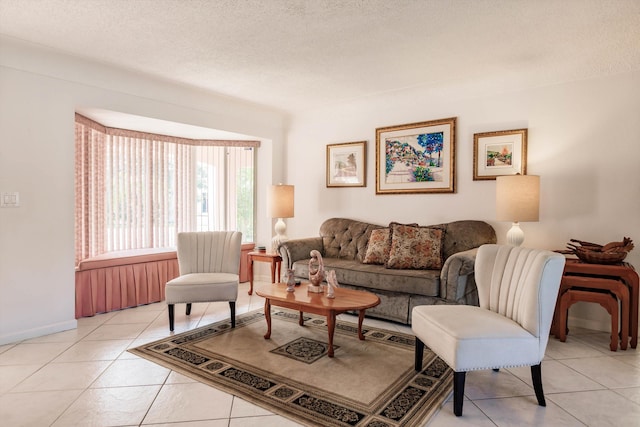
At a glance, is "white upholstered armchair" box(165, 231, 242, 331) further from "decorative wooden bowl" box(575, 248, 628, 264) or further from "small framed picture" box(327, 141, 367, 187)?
"decorative wooden bowl" box(575, 248, 628, 264)

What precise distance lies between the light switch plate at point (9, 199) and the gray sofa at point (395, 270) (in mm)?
2451

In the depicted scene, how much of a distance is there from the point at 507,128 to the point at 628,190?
1.19 meters

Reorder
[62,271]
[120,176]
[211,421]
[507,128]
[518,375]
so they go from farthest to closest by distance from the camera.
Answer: [120,176] → [507,128] → [62,271] → [518,375] → [211,421]

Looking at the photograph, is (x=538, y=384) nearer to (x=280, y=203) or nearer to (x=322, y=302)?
(x=322, y=302)

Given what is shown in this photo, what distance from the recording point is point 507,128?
13.2ft

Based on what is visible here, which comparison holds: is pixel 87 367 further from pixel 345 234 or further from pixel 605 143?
pixel 605 143

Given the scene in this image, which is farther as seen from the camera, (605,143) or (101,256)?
(101,256)

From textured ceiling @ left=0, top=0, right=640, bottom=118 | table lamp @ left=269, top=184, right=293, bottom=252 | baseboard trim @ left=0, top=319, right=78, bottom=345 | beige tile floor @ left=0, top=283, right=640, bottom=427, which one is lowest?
beige tile floor @ left=0, top=283, right=640, bottom=427

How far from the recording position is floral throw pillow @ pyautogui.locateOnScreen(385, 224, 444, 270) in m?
3.87

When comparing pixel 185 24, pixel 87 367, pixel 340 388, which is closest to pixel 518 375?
pixel 340 388

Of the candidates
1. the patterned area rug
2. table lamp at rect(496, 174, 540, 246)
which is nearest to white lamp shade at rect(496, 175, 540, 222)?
table lamp at rect(496, 174, 540, 246)

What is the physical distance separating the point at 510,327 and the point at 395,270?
1.68 m

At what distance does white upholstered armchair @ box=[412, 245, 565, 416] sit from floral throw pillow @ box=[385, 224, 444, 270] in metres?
1.43

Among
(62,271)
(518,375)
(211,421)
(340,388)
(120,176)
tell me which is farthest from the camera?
(120,176)
